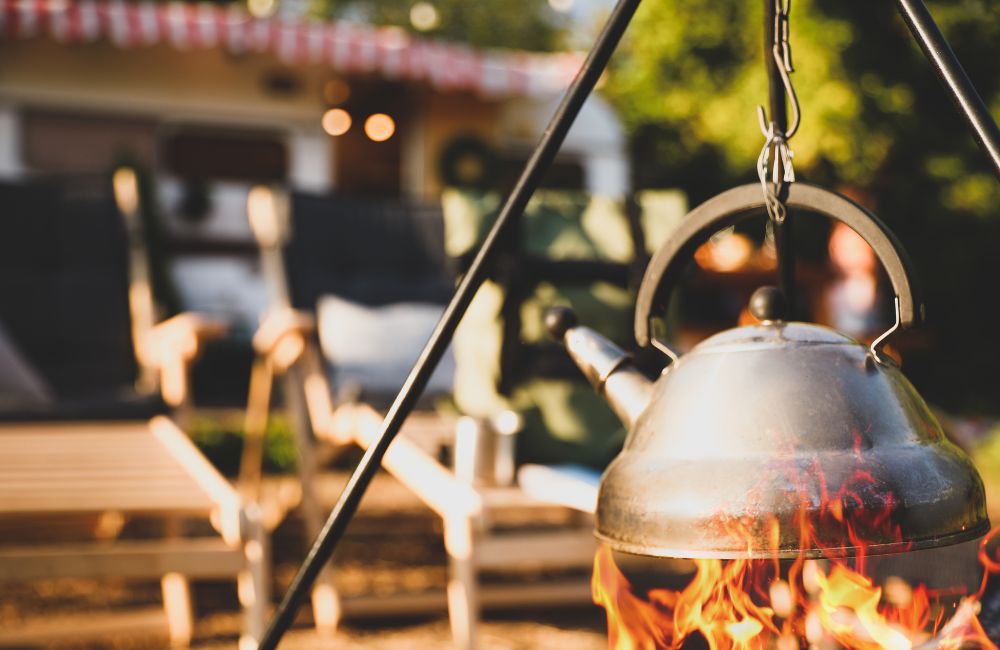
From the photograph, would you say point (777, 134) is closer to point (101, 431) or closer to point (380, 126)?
point (101, 431)

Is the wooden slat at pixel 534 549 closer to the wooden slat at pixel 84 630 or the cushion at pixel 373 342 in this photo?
the wooden slat at pixel 84 630

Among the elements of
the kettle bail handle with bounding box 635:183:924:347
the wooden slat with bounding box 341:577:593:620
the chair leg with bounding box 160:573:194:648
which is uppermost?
the kettle bail handle with bounding box 635:183:924:347

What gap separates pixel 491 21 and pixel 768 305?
61.2 ft

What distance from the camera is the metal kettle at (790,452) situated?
2.51 feet

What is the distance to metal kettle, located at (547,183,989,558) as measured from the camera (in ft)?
2.51

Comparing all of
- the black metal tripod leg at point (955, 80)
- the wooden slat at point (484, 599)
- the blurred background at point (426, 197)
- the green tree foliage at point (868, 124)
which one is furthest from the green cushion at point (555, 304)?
the green tree foliage at point (868, 124)

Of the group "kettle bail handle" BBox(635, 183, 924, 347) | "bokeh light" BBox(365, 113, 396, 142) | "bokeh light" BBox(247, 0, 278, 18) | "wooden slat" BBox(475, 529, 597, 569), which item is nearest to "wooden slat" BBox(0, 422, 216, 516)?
"wooden slat" BBox(475, 529, 597, 569)

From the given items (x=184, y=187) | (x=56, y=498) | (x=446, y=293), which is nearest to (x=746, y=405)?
(x=56, y=498)

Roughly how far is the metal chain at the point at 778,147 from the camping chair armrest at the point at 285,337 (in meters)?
2.13

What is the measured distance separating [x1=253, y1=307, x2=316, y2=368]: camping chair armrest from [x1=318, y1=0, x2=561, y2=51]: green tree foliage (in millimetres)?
16447

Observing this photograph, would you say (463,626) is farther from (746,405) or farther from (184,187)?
(184,187)

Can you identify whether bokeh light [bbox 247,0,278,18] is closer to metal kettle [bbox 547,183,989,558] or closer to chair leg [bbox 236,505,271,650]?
chair leg [bbox 236,505,271,650]

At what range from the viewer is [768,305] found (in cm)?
93

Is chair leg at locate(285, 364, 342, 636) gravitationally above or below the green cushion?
below
